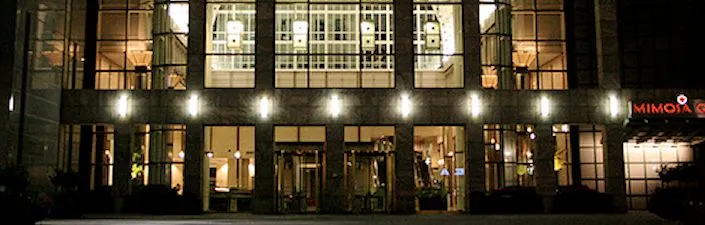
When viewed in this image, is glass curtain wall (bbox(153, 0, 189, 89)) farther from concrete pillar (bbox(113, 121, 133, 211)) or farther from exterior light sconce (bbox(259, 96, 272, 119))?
exterior light sconce (bbox(259, 96, 272, 119))

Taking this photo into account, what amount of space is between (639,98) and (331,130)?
14840mm

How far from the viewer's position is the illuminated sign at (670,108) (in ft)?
130

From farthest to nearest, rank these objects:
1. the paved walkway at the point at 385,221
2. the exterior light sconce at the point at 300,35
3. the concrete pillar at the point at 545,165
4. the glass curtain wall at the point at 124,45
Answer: the glass curtain wall at the point at 124,45 < the exterior light sconce at the point at 300,35 < the concrete pillar at the point at 545,165 < the paved walkway at the point at 385,221

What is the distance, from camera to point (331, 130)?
39281 millimetres

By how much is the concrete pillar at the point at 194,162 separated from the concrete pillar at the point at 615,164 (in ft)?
62.4

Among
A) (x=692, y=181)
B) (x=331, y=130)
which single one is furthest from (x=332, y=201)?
(x=692, y=181)

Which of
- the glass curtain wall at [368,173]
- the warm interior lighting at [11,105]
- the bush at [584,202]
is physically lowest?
the bush at [584,202]

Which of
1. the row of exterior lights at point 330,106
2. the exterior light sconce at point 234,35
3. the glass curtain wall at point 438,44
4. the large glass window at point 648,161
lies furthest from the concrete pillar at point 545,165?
the exterior light sconce at point 234,35

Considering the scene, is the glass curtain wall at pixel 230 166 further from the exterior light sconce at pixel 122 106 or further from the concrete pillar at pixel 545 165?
the concrete pillar at pixel 545 165

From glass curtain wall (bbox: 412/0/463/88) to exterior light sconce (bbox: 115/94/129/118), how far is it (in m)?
13.7

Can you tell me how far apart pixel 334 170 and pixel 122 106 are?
10.4m

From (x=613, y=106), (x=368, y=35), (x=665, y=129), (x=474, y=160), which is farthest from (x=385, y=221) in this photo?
(x=665, y=129)

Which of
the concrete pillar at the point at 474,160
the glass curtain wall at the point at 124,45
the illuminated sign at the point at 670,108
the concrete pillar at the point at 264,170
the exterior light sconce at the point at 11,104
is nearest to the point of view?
the exterior light sconce at the point at 11,104

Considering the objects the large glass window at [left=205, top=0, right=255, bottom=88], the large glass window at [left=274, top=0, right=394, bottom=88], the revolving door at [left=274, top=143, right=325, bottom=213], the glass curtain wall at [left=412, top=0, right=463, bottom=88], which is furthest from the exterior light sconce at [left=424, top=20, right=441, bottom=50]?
the large glass window at [left=205, top=0, right=255, bottom=88]
